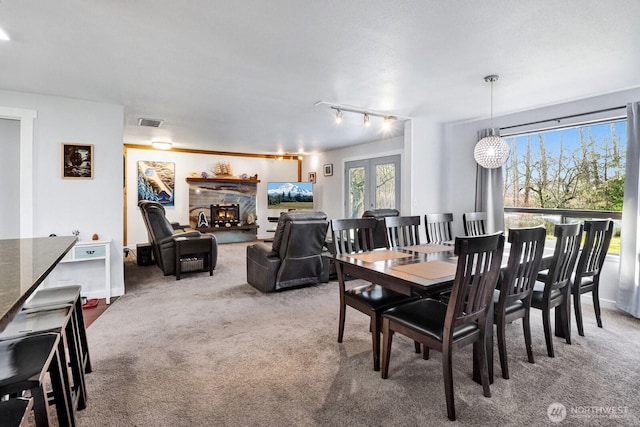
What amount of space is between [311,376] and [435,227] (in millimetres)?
2293

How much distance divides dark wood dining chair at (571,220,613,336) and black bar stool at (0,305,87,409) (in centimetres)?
366

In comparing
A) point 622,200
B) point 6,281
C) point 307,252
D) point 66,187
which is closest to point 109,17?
point 6,281

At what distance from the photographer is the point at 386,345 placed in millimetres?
2123

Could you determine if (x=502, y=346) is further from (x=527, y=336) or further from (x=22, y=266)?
(x=22, y=266)

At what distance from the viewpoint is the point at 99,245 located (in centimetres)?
383

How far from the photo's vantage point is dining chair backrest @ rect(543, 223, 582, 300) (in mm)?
2430

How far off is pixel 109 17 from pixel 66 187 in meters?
2.55

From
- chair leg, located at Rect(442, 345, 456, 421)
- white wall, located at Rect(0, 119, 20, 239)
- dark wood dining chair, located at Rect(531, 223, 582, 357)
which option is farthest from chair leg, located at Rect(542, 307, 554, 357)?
white wall, located at Rect(0, 119, 20, 239)

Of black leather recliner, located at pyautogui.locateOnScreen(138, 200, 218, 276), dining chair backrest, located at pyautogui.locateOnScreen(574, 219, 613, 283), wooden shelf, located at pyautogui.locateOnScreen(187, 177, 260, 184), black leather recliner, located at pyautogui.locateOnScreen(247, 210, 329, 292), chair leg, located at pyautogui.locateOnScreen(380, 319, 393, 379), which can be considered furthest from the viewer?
wooden shelf, located at pyautogui.locateOnScreen(187, 177, 260, 184)

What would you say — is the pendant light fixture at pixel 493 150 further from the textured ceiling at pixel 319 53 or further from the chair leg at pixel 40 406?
the chair leg at pixel 40 406

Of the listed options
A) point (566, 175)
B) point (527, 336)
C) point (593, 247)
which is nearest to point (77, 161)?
point (527, 336)

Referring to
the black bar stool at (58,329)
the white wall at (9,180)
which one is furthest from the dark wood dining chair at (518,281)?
the white wall at (9,180)

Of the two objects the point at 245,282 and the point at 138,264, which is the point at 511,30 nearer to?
the point at 245,282

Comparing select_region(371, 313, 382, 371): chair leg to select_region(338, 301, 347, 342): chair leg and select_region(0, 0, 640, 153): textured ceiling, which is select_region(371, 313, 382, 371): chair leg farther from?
select_region(0, 0, 640, 153): textured ceiling
